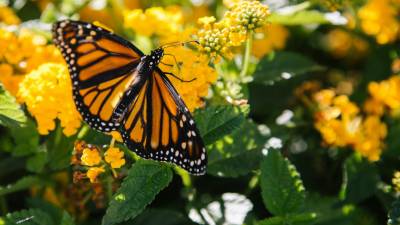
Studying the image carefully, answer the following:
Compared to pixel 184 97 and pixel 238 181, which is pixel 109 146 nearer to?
pixel 184 97

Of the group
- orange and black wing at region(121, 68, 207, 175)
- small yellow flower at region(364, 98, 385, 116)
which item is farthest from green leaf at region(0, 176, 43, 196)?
small yellow flower at region(364, 98, 385, 116)

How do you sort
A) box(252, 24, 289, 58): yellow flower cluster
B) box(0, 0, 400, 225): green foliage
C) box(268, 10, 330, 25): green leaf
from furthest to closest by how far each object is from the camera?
box(252, 24, 289, 58): yellow flower cluster
box(268, 10, 330, 25): green leaf
box(0, 0, 400, 225): green foliage

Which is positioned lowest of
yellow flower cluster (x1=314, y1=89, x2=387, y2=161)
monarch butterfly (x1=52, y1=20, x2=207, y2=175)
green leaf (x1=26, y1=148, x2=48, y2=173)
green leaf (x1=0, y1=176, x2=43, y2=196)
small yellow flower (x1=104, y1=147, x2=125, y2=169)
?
yellow flower cluster (x1=314, y1=89, x2=387, y2=161)

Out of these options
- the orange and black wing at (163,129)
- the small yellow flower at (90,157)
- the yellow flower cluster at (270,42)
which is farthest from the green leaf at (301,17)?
the small yellow flower at (90,157)

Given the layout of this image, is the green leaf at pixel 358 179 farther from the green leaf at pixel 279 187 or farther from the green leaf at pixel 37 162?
the green leaf at pixel 37 162

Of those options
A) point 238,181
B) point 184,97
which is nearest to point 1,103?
point 184,97

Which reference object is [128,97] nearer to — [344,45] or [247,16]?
[247,16]

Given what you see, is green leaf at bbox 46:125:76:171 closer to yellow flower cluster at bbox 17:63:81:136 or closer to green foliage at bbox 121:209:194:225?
yellow flower cluster at bbox 17:63:81:136
